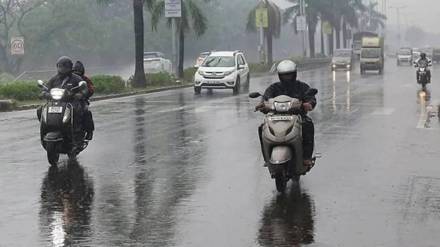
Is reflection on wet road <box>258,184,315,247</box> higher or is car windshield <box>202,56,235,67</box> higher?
car windshield <box>202,56,235,67</box>

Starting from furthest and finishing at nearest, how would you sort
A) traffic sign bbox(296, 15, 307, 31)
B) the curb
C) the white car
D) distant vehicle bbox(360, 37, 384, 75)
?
traffic sign bbox(296, 15, 307, 31)
distant vehicle bbox(360, 37, 384, 75)
the white car
the curb

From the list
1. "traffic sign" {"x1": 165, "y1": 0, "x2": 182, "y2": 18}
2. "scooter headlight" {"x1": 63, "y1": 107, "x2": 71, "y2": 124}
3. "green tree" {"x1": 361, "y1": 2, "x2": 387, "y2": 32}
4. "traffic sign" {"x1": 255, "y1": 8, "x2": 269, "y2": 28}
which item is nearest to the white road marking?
"scooter headlight" {"x1": 63, "y1": 107, "x2": 71, "y2": 124}

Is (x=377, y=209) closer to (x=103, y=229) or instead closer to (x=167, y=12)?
(x=103, y=229)

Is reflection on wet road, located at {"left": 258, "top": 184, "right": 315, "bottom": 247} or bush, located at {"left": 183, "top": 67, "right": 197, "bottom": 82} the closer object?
reflection on wet road, located at {"left": 258, "top": 184, "right": 315, "bottom": 247}

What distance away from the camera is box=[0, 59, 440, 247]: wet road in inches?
278

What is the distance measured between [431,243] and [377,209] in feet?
5.02

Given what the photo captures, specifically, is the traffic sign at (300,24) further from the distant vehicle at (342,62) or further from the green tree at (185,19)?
the green tree at (185,19)

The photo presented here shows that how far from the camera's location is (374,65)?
55.7 meters

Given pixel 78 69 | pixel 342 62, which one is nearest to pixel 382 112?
pixel 78 69

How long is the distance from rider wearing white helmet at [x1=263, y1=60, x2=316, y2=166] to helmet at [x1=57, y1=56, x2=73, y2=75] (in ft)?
12.5

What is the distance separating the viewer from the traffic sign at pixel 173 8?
4037 centimetres

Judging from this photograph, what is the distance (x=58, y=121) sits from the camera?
11.7m

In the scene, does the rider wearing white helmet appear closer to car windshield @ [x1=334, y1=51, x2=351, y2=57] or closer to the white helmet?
the white helmet

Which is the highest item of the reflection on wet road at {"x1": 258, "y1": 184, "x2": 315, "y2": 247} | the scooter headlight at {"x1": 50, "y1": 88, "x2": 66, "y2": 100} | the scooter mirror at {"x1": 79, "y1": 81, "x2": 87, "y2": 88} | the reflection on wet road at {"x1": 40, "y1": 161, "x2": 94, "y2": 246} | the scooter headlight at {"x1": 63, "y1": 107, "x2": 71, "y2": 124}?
the scooter mirror at {"x1": 79, "y1": 81, "x2": 87, "y2": 88}
